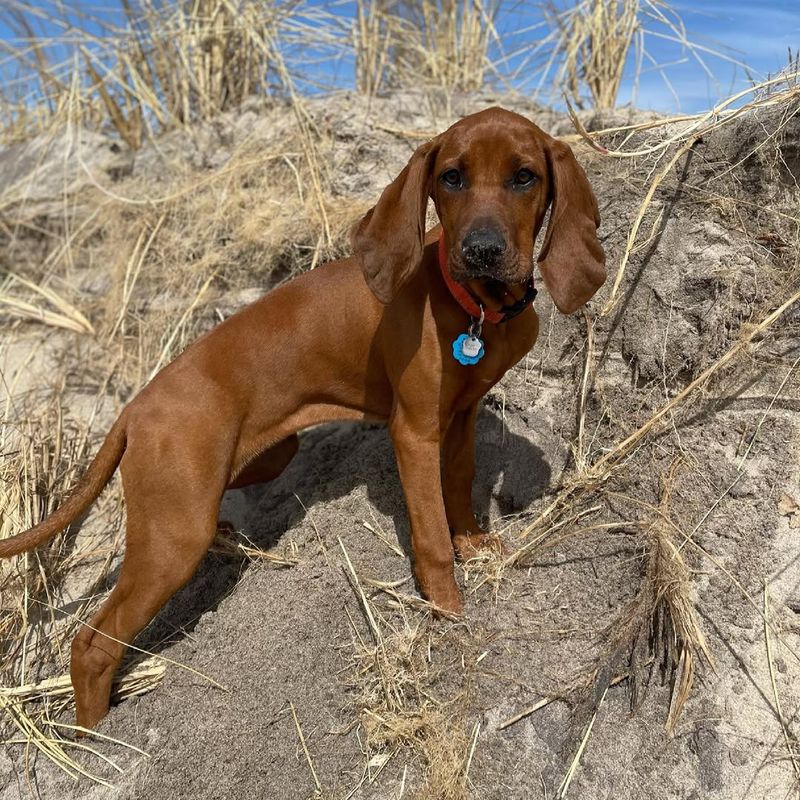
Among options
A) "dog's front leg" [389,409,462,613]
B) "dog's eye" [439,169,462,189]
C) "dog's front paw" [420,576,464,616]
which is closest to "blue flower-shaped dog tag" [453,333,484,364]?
"dog's front leg" [389,409,462,613]

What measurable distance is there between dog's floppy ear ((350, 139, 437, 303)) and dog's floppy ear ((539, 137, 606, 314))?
53 centimetres

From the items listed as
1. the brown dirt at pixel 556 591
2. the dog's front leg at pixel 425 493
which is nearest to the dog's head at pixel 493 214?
the dog's front leg at pixel 425 493

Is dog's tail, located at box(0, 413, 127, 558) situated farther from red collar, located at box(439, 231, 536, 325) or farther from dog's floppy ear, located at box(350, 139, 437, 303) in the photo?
red collar, located at box(439, 231, 536, 325)

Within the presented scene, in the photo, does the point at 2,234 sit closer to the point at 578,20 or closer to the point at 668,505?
the point at 578,20

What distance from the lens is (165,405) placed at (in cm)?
377

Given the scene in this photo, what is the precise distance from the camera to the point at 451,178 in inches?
128

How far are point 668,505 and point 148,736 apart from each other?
9.11 ft

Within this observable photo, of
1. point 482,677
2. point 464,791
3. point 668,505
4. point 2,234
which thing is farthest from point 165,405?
point 2,234

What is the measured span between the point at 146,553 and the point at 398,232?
1.96 m

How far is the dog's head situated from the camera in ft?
9.98

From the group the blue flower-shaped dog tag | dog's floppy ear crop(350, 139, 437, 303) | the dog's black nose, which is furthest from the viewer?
the blue flower-shaped dog tag

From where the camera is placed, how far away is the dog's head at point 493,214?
304 cm

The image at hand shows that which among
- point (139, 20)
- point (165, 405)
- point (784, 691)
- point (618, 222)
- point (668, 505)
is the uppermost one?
point (139, 20)

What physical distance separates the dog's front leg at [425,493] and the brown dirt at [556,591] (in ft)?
1.01
